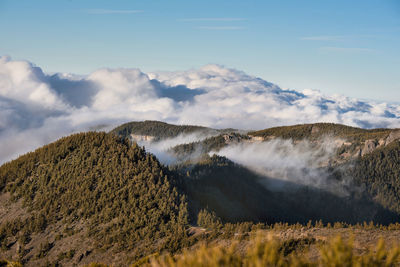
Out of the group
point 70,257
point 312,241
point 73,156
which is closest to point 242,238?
point 312,241

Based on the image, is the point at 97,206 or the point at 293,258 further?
the point at 97,206

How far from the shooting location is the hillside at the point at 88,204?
3501 inches

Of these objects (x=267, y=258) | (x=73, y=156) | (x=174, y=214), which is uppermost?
(x=73, y=156)

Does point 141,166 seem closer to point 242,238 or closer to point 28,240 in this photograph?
point 28,240

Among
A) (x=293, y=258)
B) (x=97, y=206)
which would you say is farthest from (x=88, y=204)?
(x=293, y=258)

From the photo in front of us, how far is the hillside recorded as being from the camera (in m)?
88.9

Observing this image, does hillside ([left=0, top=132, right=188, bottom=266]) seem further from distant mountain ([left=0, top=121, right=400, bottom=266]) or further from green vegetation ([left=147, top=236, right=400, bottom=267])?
green vegetation ([left=147, top=236, right=400, bottom=267])

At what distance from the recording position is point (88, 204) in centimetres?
10962

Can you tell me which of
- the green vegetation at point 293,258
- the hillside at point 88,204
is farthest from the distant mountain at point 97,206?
the green vegetation at point 293,258

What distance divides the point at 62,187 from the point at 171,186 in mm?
40076

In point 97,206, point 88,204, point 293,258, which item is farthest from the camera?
point 88,204

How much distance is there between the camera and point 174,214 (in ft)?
323

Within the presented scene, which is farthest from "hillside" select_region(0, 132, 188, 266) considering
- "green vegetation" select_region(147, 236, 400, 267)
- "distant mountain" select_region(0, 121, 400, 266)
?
"green vegetation" select_region(147, 236, 400, 267)

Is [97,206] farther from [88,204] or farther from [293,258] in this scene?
[293,258]
